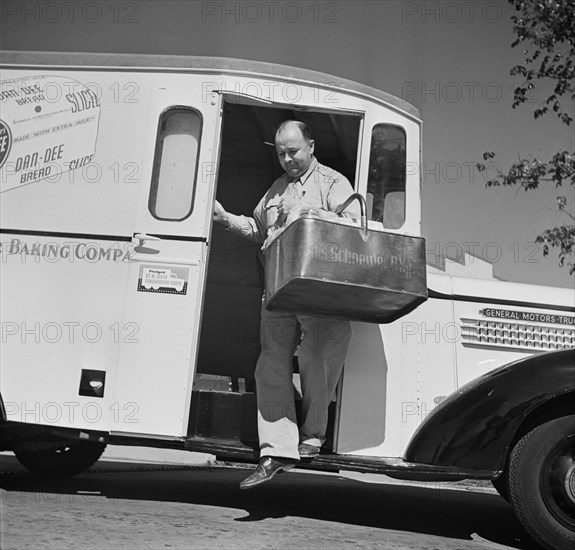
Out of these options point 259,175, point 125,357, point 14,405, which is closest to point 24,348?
point 14,405

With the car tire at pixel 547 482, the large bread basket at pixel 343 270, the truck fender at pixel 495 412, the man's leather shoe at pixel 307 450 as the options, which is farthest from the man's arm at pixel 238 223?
the car tire at pixel 547 482

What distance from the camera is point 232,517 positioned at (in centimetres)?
→ 454

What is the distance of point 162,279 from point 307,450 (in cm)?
136

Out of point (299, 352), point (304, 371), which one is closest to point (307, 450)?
point (304, 371)

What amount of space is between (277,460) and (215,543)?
2.32ft

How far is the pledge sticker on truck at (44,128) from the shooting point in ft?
16.2

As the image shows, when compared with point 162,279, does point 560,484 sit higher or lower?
lower

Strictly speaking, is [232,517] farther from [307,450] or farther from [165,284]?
[165,284]

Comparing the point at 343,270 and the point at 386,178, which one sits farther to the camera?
the point at 386,178

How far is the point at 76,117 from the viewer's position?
498 cm

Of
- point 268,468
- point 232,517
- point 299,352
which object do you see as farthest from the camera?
point 299,352

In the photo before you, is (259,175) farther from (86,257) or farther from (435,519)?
(435,519)

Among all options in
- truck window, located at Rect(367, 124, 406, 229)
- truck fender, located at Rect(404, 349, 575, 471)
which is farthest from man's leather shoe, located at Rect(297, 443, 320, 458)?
truck window, located at Rect(367, 124, 406, 229)

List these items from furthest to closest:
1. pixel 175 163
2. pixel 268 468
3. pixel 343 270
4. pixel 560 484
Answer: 1. pixel 175 163
2. pixel 268 468
3. pixel 560 484
4. pixel 343 270
